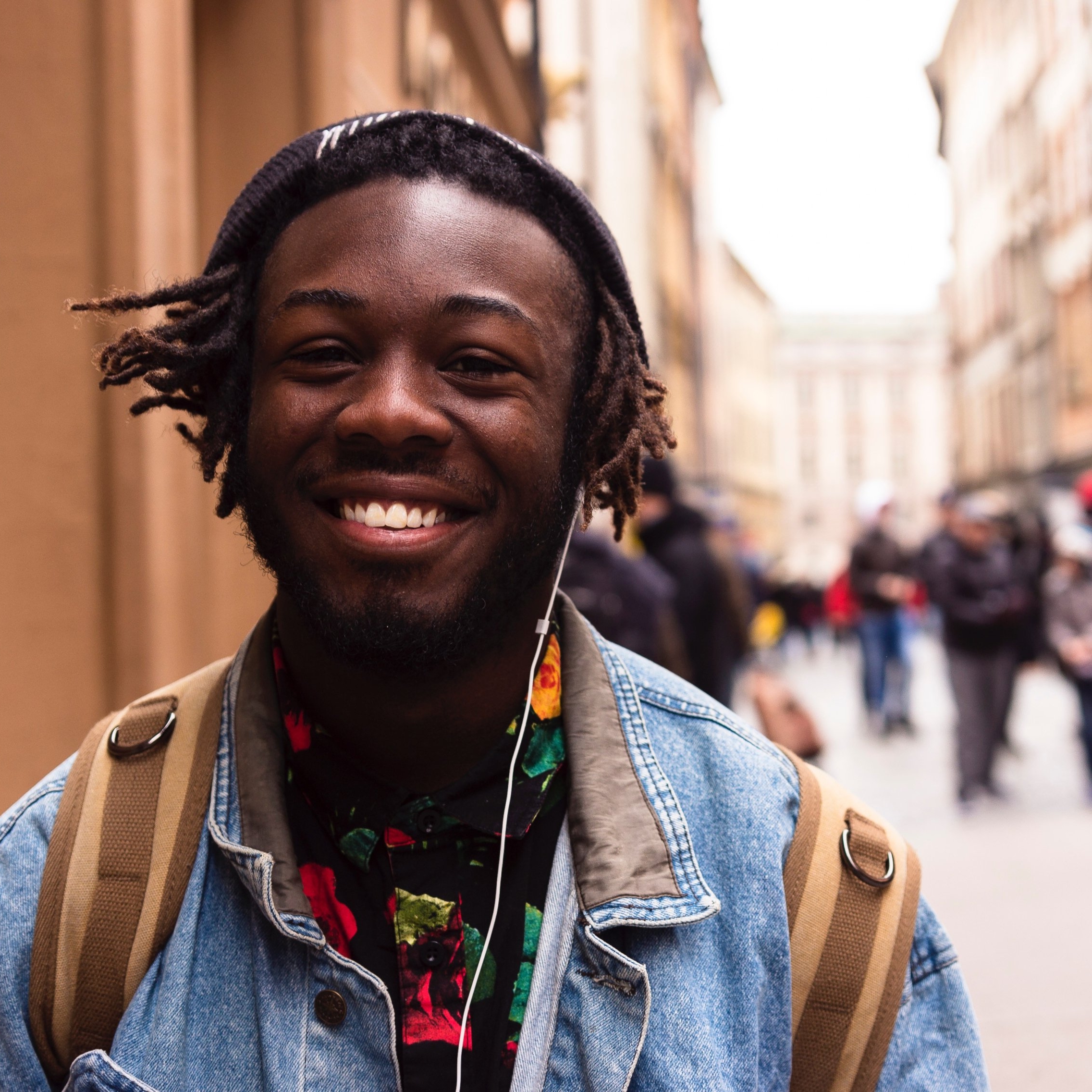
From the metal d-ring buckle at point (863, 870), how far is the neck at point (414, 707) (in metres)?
0.43

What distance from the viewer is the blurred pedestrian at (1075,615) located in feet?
24.4

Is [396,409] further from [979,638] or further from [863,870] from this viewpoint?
[979,638]

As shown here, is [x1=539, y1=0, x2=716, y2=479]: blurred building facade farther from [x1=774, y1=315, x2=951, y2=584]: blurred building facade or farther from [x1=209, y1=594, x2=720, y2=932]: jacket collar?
[x1=774, y1=315, x2=951, y2=584]: blurred building facade

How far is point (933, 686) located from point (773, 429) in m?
53.9

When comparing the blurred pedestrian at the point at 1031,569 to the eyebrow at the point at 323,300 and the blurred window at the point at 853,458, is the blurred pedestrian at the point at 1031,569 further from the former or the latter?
the blurred window at the point at 853,458

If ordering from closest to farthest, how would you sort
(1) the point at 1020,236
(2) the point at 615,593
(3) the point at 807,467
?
(2) the point at 615,593 < (1) the point at 1020,236 < (3) the point at 807,467

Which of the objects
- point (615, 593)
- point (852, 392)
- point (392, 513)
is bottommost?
point (615, 593)

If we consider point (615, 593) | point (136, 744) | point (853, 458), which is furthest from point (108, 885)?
point (853, 458)

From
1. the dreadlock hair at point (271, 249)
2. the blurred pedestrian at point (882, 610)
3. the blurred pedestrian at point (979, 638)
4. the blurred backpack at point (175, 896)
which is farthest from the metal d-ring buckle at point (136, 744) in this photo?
the blurred pedestrian at point (882, 610)

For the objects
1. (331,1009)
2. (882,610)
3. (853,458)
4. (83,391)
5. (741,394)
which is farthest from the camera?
(853,458)

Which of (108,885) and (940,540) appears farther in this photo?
(940,540)

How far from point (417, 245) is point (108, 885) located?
2.62 feet

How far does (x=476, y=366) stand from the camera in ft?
4.83

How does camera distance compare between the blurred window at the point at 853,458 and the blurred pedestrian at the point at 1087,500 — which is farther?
the blurred window at the point at 853,458
